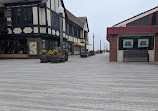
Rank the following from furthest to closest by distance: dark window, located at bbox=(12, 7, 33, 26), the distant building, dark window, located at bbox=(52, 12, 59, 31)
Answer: dark window, located at bbox=(52, 12, 59, 31)
dark window, located at bbox=(12, 7, 33, 26)
the distant building

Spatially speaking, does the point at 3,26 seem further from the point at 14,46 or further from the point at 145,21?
the point at 145,21

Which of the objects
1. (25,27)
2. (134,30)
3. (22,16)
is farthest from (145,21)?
(22,16)

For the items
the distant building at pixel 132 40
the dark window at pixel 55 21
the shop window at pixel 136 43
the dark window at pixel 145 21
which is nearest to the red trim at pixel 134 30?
the distant building at pixel 132 40

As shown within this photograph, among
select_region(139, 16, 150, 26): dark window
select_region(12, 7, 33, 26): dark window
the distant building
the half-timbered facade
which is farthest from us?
select_region(12, 7, 33, 26): dark window

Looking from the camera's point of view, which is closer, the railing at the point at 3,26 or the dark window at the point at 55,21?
the railing at the point at 3,26

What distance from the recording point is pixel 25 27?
15.4m

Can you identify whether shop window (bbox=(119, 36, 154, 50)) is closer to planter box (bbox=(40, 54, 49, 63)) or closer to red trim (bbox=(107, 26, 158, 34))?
red trim (bbox=(107, 26, 158, 34))

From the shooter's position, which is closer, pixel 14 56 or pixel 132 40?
pixel 132 40

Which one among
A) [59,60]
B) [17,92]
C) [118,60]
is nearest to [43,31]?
[59,60]

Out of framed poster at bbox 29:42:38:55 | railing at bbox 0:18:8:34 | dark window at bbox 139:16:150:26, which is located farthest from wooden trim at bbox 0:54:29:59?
dark window at bbox 139:16:150:26

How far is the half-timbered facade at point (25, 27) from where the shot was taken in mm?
15039

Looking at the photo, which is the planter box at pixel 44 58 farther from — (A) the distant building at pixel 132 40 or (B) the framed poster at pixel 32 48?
(A) the distant building at pixel 132 40

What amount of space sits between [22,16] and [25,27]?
4.58 ft

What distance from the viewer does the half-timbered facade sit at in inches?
592
